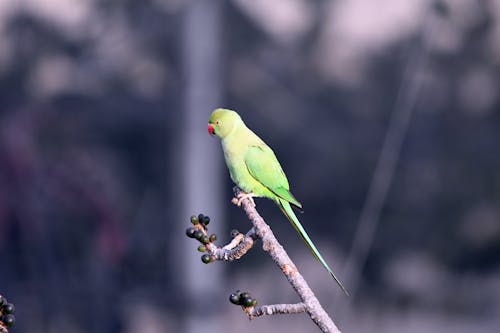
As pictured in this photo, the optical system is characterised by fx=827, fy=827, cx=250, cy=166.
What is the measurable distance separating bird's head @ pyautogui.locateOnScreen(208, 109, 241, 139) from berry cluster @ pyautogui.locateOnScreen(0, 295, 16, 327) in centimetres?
64

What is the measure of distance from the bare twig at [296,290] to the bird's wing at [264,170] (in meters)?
0.46

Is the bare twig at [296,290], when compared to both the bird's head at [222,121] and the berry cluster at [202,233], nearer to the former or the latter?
the berry cluster at [202,233]

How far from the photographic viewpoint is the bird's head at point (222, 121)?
139cm

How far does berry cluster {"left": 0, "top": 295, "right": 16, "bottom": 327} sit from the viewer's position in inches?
31.6

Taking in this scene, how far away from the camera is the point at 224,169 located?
553cm

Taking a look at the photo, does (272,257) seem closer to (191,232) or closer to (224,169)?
(191,232)

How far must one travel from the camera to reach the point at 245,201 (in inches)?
47.2

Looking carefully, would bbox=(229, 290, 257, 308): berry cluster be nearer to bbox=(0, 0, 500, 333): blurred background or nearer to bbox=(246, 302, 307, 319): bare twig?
bbox=(246, 302, 307, 319): bare twig

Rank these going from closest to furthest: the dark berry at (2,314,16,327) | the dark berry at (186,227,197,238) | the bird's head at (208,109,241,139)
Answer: the dark berry at (2,314,16,327), the dark berry at (186,227,197,238), the bird's head at (208,109,241,139)

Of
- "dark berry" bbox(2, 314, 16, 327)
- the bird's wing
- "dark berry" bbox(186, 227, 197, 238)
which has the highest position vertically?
the bird's wing

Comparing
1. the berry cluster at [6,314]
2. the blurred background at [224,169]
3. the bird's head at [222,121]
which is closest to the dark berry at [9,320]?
the berry cluster at [6,314]

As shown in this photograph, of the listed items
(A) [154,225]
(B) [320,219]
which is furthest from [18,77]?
(B) [320,219]

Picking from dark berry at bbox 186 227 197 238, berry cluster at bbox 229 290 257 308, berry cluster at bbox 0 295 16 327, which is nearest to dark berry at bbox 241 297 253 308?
berry cluster at bbox 229 290 257 308

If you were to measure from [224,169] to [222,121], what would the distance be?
4125 millimetres
